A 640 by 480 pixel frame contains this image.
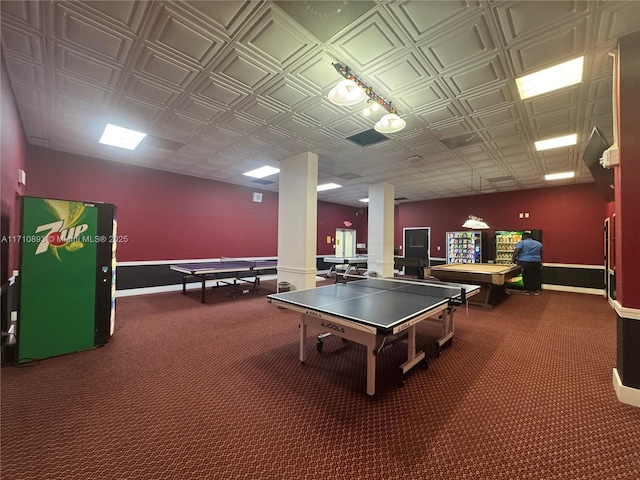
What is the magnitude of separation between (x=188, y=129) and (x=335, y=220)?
7.84 m

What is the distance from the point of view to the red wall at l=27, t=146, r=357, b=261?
5.48 meters

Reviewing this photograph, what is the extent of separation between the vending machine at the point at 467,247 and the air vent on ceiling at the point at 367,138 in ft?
20.5

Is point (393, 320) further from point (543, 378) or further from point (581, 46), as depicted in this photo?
point (581, 46)

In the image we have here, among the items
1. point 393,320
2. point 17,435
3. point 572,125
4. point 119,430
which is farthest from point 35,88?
point 572,125

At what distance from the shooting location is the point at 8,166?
337cm

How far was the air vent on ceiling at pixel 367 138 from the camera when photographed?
4453 millimetres

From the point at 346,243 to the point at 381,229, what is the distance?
5274 mm

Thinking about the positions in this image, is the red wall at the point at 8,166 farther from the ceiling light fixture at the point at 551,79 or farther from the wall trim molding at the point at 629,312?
the wall trim molding at the point at 629,312

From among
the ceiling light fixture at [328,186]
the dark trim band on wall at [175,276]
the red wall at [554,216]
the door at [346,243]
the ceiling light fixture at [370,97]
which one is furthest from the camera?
the door at [346,243]

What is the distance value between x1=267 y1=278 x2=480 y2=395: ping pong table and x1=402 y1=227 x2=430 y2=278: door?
7242 mm

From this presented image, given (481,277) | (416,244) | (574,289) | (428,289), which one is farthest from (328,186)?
(574,289)

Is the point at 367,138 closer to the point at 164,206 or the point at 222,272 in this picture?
the point at 222,272

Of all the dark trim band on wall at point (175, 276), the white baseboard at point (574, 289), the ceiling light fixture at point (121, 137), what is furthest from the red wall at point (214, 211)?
the ceiling light fixture at point (121, 137)

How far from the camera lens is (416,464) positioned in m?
1.66
